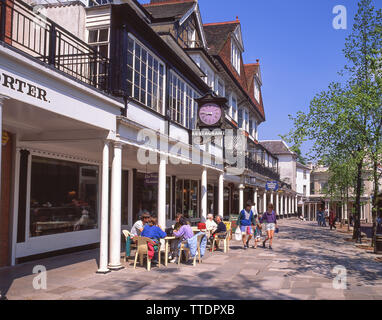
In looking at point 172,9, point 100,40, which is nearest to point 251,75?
point 172,9

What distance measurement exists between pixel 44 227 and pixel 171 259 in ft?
12.7

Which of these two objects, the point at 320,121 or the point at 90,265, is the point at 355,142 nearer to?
the point at 320,121

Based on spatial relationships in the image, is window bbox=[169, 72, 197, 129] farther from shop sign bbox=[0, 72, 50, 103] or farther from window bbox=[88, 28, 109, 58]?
shop sign bbox=[0, 72, 50, 103]

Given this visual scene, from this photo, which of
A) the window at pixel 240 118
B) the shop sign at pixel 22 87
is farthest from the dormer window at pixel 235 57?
the shop sign at pixel 22 87

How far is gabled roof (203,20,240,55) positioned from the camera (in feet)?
84.7

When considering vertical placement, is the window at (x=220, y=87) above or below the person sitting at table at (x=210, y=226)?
above

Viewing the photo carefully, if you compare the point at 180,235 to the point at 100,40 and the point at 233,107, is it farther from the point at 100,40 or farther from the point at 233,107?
the point at 233,107

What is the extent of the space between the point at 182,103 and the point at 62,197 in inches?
248

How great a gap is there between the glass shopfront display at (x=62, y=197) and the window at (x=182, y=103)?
376cm

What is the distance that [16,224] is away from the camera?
10.5m

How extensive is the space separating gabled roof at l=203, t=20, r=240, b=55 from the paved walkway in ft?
54.1

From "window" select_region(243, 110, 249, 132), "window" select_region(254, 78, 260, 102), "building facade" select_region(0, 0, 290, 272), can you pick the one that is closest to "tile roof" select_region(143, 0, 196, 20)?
"building facade" select_region(0, 0, 290, 272)

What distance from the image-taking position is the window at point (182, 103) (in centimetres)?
1516

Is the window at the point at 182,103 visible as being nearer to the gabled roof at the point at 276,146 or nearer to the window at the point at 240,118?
the window at the point at 240,118
